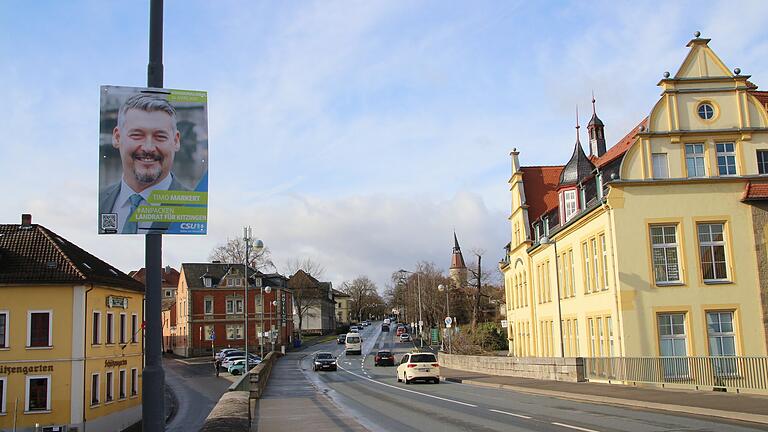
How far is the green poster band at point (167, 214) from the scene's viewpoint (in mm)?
7250

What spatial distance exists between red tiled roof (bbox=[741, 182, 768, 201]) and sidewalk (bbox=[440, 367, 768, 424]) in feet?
30.4

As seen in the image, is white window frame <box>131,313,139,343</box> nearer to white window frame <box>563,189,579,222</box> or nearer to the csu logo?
white window frame <box>563,189,579,222</box>

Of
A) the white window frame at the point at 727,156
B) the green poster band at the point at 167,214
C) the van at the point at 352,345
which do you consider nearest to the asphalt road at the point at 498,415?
the green poster band at the point at 167,214

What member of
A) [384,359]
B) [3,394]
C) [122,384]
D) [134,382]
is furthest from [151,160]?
[384,359]

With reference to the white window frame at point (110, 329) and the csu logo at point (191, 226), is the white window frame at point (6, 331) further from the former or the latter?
the csu logo at point (191, 226)

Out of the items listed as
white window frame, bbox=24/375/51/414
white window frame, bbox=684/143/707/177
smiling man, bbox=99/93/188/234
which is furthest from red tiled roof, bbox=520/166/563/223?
smiling man, bbox=99/93/188/234

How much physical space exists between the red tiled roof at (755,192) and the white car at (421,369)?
16.5m

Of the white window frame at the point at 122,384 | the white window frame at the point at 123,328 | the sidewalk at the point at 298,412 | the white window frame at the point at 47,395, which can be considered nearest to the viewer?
the sidewalk at the point at 298,412

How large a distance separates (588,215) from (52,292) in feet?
87.8

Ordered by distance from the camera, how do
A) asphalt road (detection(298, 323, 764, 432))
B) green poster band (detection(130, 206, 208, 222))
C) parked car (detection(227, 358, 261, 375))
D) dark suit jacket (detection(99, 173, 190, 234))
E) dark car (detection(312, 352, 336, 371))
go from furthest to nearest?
parked car (detection(227, 358, 261, 375)) < dark car (detection(312, 352, 336, 371)) < asphalt road (detection(298, 323, 764, 432)) < green poster band (detection(130, 206, 208, 222)) < dark suit jacket (detection(99, 173, 190, 234))

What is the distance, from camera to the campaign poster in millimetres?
7152

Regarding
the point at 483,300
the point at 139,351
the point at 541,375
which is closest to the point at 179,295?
the point at 483,300

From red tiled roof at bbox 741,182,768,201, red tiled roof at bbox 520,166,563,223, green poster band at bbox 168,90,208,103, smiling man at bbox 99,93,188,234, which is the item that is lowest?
smiling man at bbox 99,93,188,234

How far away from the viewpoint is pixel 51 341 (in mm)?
35281
